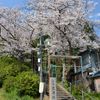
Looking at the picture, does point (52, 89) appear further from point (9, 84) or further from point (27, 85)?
point (9, 84)

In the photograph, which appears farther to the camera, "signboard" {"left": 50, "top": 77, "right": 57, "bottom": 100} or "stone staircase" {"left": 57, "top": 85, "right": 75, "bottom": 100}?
"stone staircase" {"left": 57, "top": 85, "right": 75, "bottom": 100}

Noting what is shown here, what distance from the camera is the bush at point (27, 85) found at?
30.4 metres

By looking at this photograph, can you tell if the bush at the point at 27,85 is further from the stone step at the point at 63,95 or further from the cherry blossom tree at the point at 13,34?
the cherry blossom tree at the point at 13,34

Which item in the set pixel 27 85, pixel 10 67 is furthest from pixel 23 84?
pixel 10 67

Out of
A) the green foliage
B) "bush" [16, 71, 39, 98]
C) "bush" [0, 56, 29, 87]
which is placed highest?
"bush" [0, 56, 29, 87]

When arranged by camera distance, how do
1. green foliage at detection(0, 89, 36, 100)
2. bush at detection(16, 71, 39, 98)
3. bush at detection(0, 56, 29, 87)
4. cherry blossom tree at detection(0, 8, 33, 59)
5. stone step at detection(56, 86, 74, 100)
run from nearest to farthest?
green foliage at detection(0, 89, 36, 100)
bush at detection(16, 71, 39, 98)
stone step at detection(56, 86, 74, 100)
bush at detection(0, 56, 29, 87)
cherry blossom tree at detection(0, 8, 33, 59)

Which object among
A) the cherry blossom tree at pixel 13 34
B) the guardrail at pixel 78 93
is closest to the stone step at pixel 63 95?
the guardrail at pixel 78 93

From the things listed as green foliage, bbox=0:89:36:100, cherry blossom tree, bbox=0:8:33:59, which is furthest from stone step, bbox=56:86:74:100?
cherry blossom tree, bbox=0:8:33:59

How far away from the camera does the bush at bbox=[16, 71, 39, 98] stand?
30375 millimetres

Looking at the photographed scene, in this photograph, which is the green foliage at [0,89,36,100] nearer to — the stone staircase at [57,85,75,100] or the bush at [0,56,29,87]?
the stone staircase at [57,85,75,100]

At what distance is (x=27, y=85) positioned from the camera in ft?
100

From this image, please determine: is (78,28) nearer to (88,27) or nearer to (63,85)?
(88,27)

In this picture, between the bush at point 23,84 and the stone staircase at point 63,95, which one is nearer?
the bush at point 23,84

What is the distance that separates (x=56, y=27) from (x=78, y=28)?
9.48ft
